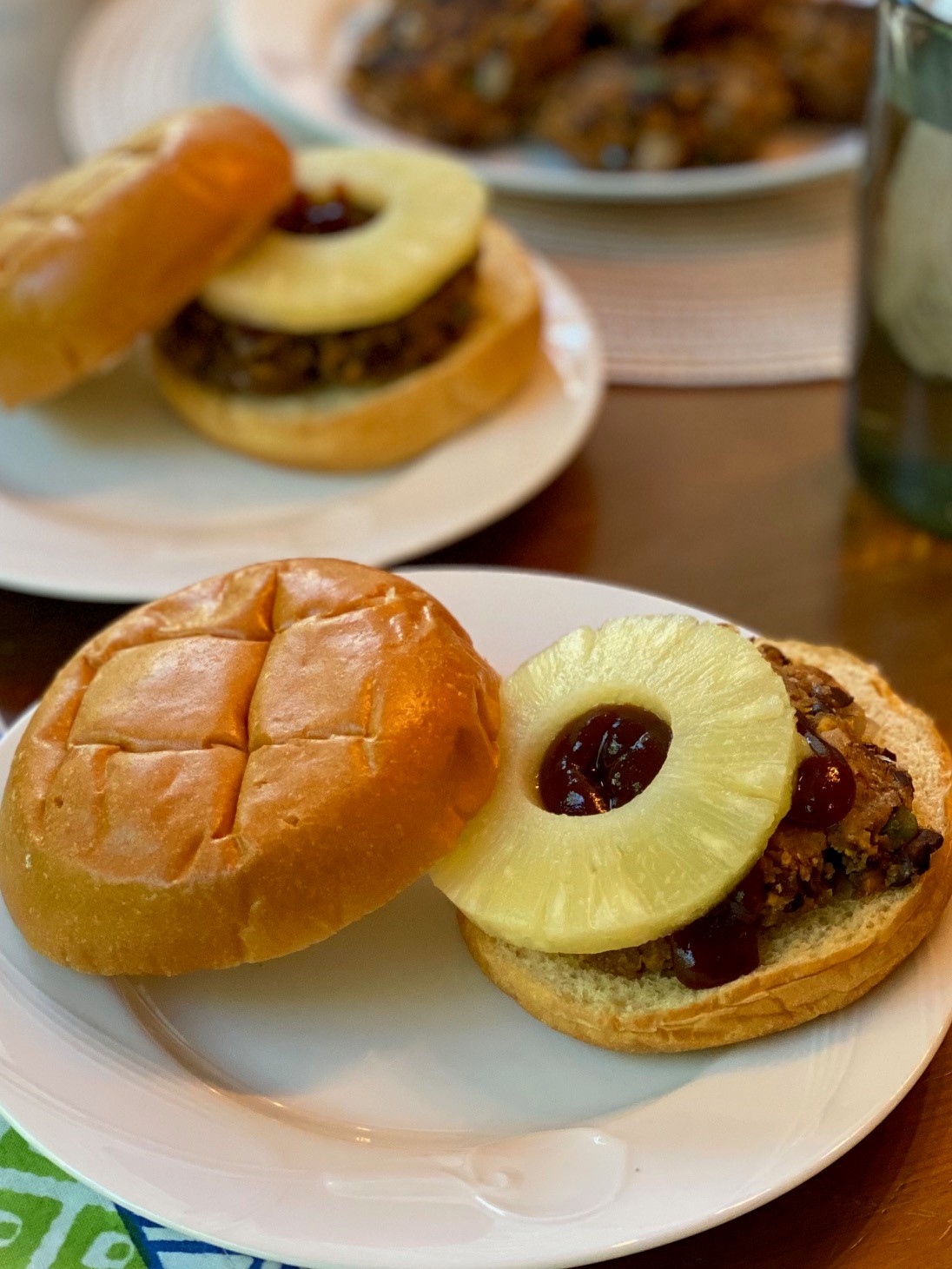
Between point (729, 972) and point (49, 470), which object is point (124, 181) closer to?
point (49, 470)

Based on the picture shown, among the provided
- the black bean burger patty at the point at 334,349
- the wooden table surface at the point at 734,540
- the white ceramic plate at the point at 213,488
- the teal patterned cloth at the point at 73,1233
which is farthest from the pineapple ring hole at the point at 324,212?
the teal patterned cloth at the point at 73,1233

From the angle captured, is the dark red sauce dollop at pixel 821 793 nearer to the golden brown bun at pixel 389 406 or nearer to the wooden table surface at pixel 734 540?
the wooden table surface at pixel 734 540

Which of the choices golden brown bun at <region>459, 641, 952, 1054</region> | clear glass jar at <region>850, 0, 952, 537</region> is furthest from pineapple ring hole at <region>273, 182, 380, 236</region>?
golden brown bun at <region>459, 641, 952, 1054</region>

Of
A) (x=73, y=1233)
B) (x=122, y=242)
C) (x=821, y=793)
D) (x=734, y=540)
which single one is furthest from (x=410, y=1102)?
(x=122, y=242)

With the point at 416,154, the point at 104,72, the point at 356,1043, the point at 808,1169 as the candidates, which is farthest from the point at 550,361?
the point at 104,72

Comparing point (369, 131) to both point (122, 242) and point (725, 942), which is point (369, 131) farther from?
point (725, 942)

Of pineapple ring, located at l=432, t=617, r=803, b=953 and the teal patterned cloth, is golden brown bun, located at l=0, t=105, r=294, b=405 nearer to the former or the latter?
pineapple ring, located at l=432, t=617, r=803, b=953
